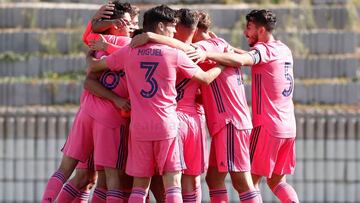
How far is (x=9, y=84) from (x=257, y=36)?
7.96 metres

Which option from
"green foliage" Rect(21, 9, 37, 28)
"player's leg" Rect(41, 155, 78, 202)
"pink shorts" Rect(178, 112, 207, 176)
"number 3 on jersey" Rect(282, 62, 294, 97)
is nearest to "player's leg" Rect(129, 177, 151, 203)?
"pink shorts" Rect(178, 112, 207, 176)

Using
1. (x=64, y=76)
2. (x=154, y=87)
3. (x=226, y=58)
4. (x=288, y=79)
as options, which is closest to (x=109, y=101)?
(x=154, y=87)

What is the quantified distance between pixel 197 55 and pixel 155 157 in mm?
990

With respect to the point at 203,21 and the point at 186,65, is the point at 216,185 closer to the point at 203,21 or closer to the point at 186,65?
the point at 186,65

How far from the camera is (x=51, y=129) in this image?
22438 millimetres

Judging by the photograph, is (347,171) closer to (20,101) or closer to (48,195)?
(20,101)

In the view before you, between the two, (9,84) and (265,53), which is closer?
(265,53)

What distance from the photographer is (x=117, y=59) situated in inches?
608

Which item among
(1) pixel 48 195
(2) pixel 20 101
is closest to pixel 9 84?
(2) pixel 20 101

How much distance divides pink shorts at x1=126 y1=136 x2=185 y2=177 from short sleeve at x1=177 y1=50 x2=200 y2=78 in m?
0.59

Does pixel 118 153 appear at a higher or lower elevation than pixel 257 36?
lower

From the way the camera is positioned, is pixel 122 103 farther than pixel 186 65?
Yes

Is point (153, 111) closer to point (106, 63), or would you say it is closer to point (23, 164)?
point (106, 63)

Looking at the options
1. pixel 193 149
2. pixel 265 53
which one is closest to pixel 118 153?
pixel 193 149
